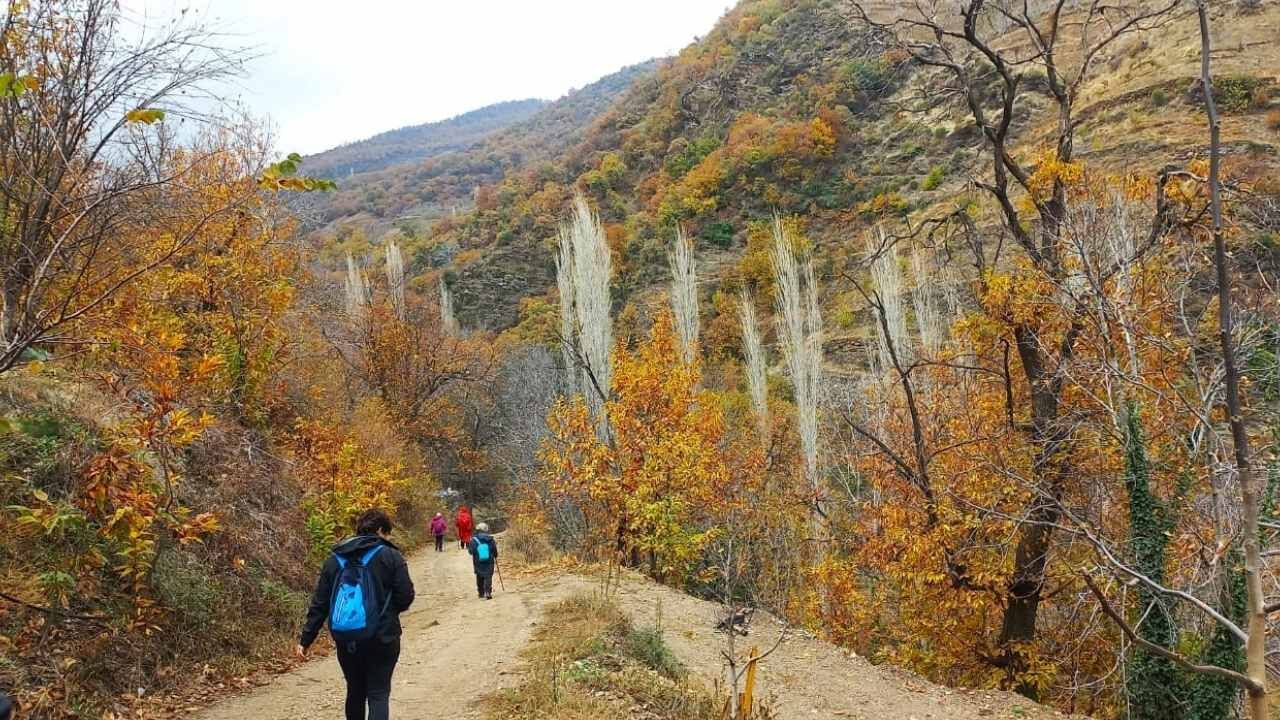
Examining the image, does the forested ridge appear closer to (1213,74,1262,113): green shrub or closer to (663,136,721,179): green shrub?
(1213,74,1262,113): green shrub

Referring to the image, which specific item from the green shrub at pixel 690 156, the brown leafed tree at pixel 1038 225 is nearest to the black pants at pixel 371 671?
the brown leafed tree at pixel 1038 225

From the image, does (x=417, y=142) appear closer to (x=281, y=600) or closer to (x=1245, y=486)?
(x=281, y=600)

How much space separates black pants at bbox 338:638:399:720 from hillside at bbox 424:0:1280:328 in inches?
1079

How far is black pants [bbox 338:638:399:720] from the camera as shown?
3961mm

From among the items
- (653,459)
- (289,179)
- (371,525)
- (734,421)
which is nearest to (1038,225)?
(653,459)

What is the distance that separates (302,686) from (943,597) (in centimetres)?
824

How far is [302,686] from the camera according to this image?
7023 mm

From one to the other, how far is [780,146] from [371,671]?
43.6 meters

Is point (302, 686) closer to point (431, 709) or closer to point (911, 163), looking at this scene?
point (431, 709)

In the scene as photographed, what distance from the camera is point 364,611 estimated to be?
3.91 m

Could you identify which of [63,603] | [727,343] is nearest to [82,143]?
[63,603]

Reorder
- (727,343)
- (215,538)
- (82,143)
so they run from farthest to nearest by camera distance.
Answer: (727,343) < (215,538) < (82,143)

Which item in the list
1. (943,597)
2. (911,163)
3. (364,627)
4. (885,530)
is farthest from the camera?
(911,163)

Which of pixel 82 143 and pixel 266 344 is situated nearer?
pixel 82 143
